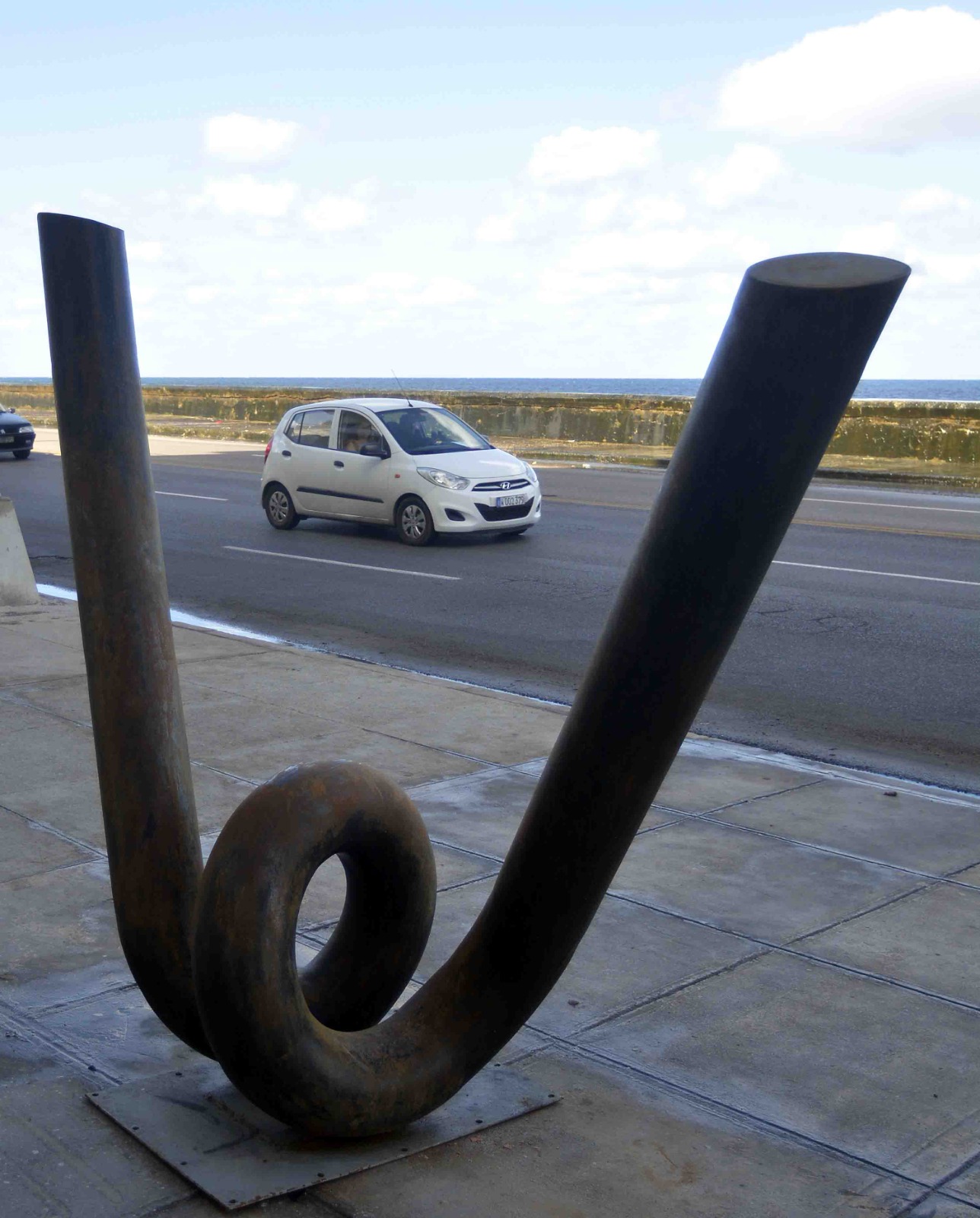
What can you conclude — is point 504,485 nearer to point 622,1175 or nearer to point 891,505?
point 891,505

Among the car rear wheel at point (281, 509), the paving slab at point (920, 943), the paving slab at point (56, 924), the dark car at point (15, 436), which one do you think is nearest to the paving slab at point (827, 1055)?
the paving slab at point (920, 943)

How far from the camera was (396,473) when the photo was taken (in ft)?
→ 52.0

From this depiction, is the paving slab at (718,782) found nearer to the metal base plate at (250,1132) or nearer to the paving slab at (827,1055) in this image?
the paving slab at (827,1055)

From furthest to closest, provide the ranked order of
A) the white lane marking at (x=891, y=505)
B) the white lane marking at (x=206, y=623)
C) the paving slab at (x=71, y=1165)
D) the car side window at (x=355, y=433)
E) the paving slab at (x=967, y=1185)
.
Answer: the white lane marking at (x=891, y=505) < the car side window at (x=355, y=433) < the white lane marking at (x=206, y=623) < the paving slab at (x=967, y=1185) < the paving slab at (x=71, y=1165)

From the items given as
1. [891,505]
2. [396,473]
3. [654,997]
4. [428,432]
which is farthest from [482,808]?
[891,505]

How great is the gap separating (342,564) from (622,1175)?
1146 centimetres

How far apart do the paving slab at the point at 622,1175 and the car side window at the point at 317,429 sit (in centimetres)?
1405

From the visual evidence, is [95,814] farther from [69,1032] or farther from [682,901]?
[682,901]

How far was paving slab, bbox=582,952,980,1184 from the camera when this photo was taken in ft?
10.5

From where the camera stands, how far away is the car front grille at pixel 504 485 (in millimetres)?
15570

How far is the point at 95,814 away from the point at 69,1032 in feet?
6.30

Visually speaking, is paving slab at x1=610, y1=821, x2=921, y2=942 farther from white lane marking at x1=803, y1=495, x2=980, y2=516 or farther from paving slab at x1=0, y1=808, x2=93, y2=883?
white lane marking at x1=803, y1=495, x2=980, y2=516

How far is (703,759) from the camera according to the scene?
6590 millimetres

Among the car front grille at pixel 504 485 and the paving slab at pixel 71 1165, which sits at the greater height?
the car front grille at pixel 504 485
